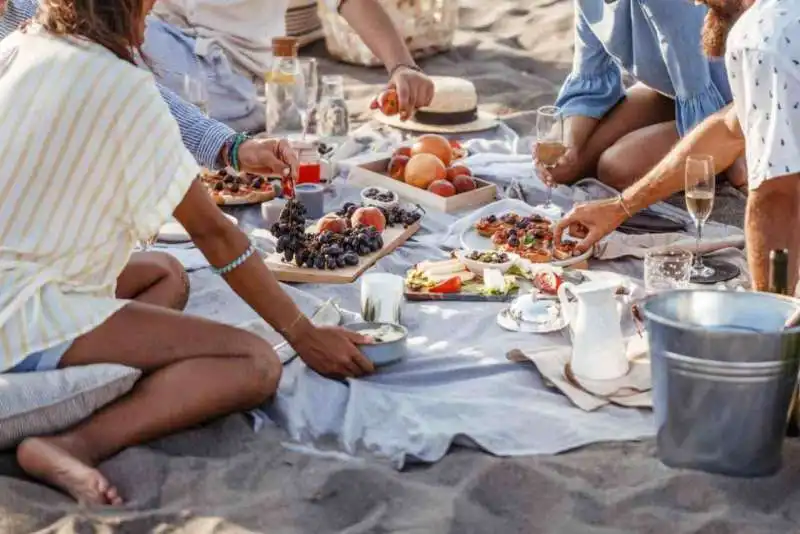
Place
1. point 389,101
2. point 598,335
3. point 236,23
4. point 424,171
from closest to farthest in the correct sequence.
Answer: point 598,335
point 389,101
point 424,171
point 236,23

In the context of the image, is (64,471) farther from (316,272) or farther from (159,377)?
(316,272)

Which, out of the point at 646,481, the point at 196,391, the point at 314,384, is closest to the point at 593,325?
the point at 646,481

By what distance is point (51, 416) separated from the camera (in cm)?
300

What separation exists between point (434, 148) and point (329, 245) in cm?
119

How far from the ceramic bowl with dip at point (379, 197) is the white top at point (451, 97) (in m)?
1.27

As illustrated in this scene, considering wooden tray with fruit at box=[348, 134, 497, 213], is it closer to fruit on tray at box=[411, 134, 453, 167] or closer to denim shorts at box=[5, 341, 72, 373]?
fruit on tray at box=[411, 134, 453, 167]

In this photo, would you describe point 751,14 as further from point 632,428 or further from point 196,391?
point 196,391

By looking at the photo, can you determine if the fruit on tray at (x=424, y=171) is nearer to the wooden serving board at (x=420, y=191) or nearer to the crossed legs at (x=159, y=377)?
the wooden serving board at (x=420, y=191)

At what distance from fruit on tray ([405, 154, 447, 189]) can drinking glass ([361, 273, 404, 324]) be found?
1.39 metres

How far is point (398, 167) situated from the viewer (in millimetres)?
5324

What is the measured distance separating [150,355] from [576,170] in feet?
9.33

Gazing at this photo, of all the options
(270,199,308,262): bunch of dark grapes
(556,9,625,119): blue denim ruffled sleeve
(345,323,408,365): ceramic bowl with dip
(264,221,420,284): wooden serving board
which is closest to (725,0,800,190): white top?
(345,323,408,365): ceramic bowl with dip

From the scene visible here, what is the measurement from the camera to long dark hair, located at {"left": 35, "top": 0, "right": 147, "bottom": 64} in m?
2.88

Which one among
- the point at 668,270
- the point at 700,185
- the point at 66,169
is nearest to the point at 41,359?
the point at 66,169
